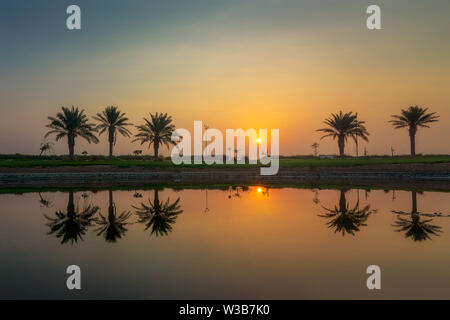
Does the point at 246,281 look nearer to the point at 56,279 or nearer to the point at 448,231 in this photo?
the point at 56,279

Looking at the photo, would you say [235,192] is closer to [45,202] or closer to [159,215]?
[159,215]

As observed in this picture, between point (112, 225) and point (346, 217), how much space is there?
369 inches

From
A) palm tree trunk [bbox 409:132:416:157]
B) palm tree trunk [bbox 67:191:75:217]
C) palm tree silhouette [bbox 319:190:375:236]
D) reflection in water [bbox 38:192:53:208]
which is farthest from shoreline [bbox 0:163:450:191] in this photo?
palm tree silhouette [bbox 319:190:375:236]

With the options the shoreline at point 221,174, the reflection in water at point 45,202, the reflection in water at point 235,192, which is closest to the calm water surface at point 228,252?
the reflection in water at point 45,202

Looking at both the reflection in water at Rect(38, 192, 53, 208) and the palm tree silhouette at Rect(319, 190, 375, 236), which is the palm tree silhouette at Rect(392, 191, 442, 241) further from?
the reflection in water at Rect(38, 192, 53, 208)

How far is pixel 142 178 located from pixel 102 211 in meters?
28.7

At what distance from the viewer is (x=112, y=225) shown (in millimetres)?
13742

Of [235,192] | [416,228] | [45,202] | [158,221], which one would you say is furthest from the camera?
[235,192]

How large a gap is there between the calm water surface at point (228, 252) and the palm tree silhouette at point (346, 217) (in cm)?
4

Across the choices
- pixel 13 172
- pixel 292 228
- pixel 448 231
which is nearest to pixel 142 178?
pixel 13 172

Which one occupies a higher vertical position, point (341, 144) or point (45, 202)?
point (341, 144)

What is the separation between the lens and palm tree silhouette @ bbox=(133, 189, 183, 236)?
13.0 metres

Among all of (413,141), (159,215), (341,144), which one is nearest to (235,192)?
(159,215)

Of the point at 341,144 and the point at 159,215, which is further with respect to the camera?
the point at 341,144
